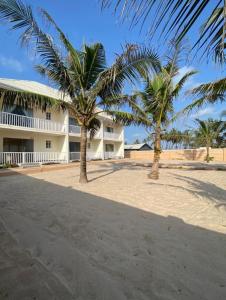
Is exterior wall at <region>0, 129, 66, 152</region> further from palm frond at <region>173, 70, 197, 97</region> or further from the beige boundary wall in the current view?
the beige boundary wall

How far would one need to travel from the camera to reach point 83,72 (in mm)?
9406

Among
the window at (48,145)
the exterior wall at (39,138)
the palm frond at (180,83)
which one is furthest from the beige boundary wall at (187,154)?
the palm frond at (180,83)

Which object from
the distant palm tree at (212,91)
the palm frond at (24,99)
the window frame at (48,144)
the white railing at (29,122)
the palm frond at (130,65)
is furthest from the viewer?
the window frame at (48,144)

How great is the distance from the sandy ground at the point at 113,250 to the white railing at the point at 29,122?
1172 centimetres

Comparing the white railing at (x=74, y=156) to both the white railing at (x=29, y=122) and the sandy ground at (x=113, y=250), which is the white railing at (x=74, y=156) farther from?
the sandy ground at (x=113, y=250)

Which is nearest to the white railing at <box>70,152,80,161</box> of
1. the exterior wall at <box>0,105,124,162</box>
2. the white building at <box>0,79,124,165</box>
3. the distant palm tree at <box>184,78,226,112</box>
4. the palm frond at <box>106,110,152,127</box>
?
the white building at <box>0,79,124,165</box>

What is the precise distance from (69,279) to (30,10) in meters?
7.29

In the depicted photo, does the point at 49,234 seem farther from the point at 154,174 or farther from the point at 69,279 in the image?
the point at 154,174

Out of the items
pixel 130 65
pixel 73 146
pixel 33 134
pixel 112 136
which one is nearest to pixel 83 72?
pixel 130 65

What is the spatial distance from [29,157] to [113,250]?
53.7ft

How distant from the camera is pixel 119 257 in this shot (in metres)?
3.46

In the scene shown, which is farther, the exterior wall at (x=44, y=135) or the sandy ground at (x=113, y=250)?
the exterior wall at (x=44, y=135)

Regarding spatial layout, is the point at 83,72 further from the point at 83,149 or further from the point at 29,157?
the point at 29,157

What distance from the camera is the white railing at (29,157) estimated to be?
674 inches
